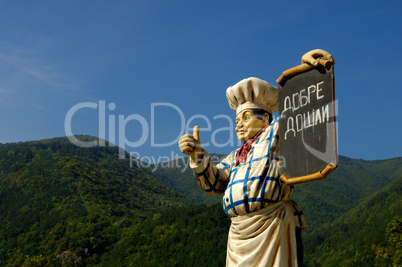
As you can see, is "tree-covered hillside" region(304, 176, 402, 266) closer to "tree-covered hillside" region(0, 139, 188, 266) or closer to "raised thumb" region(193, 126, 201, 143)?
"tree-covered hillside" region(0, 139, 188, 266)

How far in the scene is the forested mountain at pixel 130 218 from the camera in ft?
127

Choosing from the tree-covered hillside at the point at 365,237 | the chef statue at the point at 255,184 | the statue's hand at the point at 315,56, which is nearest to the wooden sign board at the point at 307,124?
the statue's hand at the point at 315,56

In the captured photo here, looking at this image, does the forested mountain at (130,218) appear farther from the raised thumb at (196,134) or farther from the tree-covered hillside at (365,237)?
the raised thumb at (196,134)

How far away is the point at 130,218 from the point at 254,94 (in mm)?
48325

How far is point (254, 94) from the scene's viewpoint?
5191 millimetres

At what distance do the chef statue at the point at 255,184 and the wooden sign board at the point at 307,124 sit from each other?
17 centimetres

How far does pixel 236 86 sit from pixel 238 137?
54 cm

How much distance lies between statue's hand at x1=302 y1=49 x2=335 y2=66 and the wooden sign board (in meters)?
0.05

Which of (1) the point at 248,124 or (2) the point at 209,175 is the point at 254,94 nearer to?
(1) the point at 248,124

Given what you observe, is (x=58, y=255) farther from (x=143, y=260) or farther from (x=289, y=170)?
(x=289, y=170)

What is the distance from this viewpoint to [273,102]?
5266 mm

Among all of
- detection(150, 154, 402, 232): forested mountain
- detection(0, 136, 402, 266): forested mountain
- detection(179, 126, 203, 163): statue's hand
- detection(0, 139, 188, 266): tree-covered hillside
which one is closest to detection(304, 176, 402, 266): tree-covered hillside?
detection(0, 136, 402, 266): forested mountain

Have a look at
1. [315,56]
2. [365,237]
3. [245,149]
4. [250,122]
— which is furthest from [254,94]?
[365,237]

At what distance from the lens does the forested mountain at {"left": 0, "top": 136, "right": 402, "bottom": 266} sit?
127ft
